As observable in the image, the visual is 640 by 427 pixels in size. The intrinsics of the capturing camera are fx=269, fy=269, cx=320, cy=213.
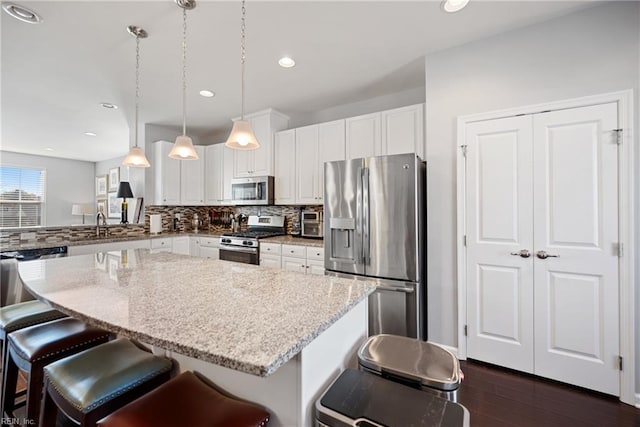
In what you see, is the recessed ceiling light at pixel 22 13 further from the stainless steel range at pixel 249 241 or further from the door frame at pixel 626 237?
the door frame at pixel 626 237

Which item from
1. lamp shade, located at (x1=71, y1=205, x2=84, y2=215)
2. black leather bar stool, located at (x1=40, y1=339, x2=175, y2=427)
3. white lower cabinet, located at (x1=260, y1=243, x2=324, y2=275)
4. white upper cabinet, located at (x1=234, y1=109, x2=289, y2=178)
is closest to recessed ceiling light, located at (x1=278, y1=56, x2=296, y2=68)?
white upper cabinet, located at (x1=234, y1=109, x2=289, y2=178)

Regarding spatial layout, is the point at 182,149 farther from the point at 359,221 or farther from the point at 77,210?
the point at 77,210

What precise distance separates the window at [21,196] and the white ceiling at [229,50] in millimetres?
3855

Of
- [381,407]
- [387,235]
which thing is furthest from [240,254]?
[381,407]

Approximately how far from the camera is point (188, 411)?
2.86 feet

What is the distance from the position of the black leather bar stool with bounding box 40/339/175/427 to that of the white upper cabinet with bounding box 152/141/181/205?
11.6 feet

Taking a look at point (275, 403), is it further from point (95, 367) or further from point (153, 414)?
point (95, 367)

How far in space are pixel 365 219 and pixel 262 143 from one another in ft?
7.04

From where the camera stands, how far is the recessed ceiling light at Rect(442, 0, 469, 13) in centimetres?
183

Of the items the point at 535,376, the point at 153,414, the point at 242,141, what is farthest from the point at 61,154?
the point at 535,376

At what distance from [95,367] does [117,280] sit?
1.37 feet

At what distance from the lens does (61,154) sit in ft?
22.0

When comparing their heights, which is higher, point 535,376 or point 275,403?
point 275,403

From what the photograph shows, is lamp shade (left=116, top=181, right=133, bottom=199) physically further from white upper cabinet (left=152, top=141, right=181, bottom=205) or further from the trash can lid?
the trash can lid
